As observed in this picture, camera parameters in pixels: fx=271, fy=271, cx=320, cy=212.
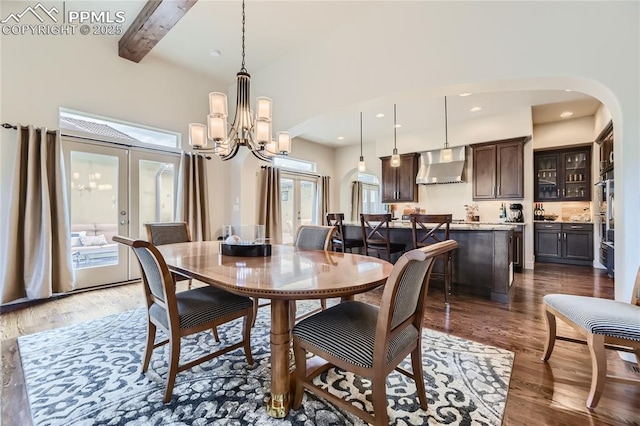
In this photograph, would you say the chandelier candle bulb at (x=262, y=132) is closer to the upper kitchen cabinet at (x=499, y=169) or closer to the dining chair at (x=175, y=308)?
the dining chair at (x=175, y=308)

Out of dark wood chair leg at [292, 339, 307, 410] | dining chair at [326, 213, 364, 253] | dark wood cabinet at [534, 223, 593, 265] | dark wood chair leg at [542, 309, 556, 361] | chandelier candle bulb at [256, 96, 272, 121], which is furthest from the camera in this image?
dark wood cabinet at [534, 223, 593, 265]

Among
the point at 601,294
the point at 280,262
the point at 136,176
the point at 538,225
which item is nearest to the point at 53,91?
the point at 136,176

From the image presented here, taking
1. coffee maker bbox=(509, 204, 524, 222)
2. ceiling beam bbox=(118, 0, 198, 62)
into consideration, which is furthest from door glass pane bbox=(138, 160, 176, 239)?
coffee maker bbox=(509, 204, 524, 222)

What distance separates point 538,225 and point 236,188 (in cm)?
603

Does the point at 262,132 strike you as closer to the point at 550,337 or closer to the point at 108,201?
the point at 550,337

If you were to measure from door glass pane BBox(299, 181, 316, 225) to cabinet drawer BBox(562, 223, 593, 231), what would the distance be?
17.7ft

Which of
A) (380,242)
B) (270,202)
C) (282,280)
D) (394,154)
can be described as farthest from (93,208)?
(394,154)

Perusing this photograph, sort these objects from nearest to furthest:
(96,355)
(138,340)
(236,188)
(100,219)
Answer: (96,355) → (138,340) → (100,219) → (236,188)

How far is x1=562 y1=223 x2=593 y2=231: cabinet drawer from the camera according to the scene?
502 cm

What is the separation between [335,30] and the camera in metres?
3.38

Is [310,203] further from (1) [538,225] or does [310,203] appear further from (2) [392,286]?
(2) [392,286]

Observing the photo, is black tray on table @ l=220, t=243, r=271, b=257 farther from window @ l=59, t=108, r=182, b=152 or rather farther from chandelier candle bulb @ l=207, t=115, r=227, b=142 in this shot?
window @ l=59, t=108, r=182, b=152

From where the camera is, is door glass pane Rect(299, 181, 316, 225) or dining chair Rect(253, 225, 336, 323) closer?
dining chair Rect(253, 225, 336, 323)

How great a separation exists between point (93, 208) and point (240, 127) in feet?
9.05
